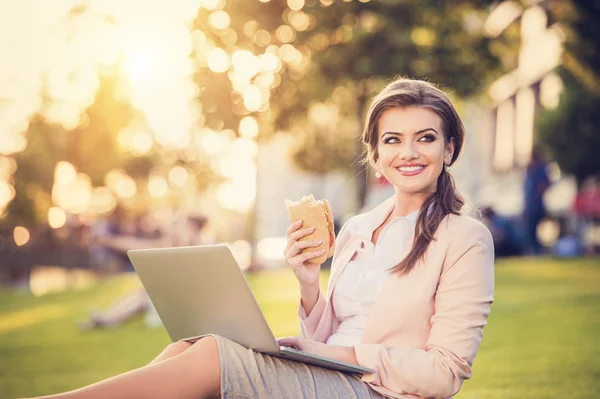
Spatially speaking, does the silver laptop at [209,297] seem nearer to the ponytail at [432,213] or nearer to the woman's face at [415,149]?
the ponytail at [432,213]

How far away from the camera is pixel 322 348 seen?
2916 mm

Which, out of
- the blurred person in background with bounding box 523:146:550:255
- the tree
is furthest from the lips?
the blurred person in background with bounding box 523:146:550:255

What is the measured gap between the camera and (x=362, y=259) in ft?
11.0

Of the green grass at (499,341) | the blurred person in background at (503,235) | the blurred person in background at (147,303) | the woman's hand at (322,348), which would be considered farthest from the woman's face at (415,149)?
the blurred person in background at (503,235)

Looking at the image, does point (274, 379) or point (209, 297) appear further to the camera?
point (209, 297)

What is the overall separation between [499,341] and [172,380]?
5.19 meters

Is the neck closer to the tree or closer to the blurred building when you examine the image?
the tree

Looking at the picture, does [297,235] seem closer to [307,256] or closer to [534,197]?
[307,256]

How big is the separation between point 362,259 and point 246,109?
12.8 meters

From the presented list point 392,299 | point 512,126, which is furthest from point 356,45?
point 512,126

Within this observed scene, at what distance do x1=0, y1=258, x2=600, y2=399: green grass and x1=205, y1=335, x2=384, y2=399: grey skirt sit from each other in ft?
8.22

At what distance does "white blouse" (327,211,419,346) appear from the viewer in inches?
124

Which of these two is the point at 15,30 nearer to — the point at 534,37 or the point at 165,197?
the point at 534,37

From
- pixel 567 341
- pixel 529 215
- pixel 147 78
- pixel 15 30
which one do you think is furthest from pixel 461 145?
pixel 147 78
